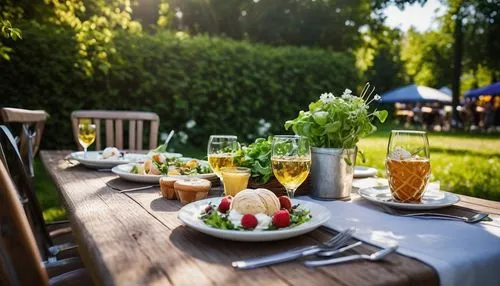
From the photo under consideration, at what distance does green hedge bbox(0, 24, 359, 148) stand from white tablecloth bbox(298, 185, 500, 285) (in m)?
5.53

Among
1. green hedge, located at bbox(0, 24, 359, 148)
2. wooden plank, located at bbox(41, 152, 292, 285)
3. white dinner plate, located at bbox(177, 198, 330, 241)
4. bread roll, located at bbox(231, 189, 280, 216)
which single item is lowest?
wooden plank, located at bbox(41, 152, 292, 285)

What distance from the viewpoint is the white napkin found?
0.98 metres

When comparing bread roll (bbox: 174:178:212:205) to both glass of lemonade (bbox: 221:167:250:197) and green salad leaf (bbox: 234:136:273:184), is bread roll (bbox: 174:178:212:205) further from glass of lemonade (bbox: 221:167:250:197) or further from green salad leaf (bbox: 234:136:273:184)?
green salad leaf (bbox: 234:136:273:184)

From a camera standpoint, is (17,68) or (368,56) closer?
(17,68)

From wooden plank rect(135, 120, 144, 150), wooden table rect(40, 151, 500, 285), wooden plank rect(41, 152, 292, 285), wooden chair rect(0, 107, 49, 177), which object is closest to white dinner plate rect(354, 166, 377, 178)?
wooden table rect(40, 151, 500, 285)

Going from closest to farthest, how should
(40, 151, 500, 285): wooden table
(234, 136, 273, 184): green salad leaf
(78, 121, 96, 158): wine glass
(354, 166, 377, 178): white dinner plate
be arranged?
1. (40, 151, 500, 285): wooden table
2. (234, 136, 273, 184): green salad leaf
3. (354, 166, 377, 178): white dinner plate
4. (78, 121, 96, 158): wine glass

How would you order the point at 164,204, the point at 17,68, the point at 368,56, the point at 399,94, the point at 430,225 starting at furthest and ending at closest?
the point at 399,94
the point at 368,56
the point at 17,68
the point at 164,204
the point at 430,225

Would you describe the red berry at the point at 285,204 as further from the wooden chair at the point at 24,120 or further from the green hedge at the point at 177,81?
the green hedge at the point at 177,81

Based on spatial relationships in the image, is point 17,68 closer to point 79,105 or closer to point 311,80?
point 79,105

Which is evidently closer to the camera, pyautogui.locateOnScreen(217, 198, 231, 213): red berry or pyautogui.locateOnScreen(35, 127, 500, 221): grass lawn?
pyautogui.locateOnScreen(217, 198, 231, 213): red berry

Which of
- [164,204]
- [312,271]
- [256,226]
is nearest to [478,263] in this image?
[312,271]

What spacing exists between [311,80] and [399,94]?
59.8 feet

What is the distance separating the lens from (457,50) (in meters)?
22.3

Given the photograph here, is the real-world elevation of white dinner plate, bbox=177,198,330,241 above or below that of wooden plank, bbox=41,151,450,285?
above
